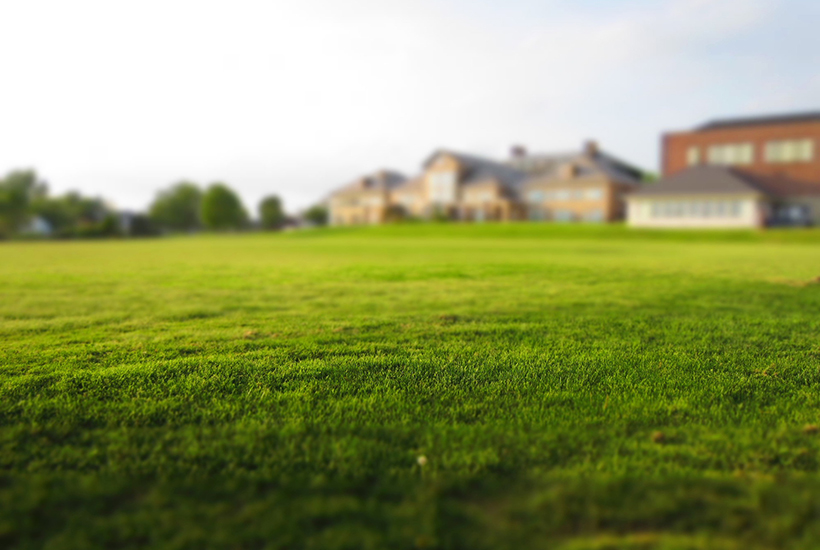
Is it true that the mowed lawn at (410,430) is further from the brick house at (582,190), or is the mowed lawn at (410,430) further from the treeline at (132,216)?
the treeline at (132,216)

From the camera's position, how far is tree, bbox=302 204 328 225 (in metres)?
85.6

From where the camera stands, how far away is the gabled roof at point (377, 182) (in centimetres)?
7600

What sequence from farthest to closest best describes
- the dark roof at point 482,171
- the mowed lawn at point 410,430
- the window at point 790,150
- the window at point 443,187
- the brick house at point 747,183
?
1. the window at point 443,187
2. the dark roof at point 482,171
3. the window at point 790,150
4. the brick house at point 747,183
5. the mowed lawn at point 410,430

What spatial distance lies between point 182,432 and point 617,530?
230 cm

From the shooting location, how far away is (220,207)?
245 ft

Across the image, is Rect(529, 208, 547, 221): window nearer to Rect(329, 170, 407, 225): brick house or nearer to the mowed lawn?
Rect(329, 170, 407, 225): brick house

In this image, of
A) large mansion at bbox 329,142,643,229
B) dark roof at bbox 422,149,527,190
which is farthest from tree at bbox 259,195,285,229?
dark roof at bbox 422,149,527,190

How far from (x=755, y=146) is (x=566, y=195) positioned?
17532mm

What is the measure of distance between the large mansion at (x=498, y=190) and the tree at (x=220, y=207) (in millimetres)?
13079

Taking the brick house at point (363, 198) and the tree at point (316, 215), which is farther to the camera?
the tree at point (316, 215)

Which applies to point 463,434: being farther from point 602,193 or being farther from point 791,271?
point 602,193

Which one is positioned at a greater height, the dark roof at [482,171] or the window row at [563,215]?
the dark roof at [482,171]

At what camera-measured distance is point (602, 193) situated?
58.5 m

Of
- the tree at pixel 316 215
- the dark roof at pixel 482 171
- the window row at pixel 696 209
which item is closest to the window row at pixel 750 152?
the window row at pixel 696 209
